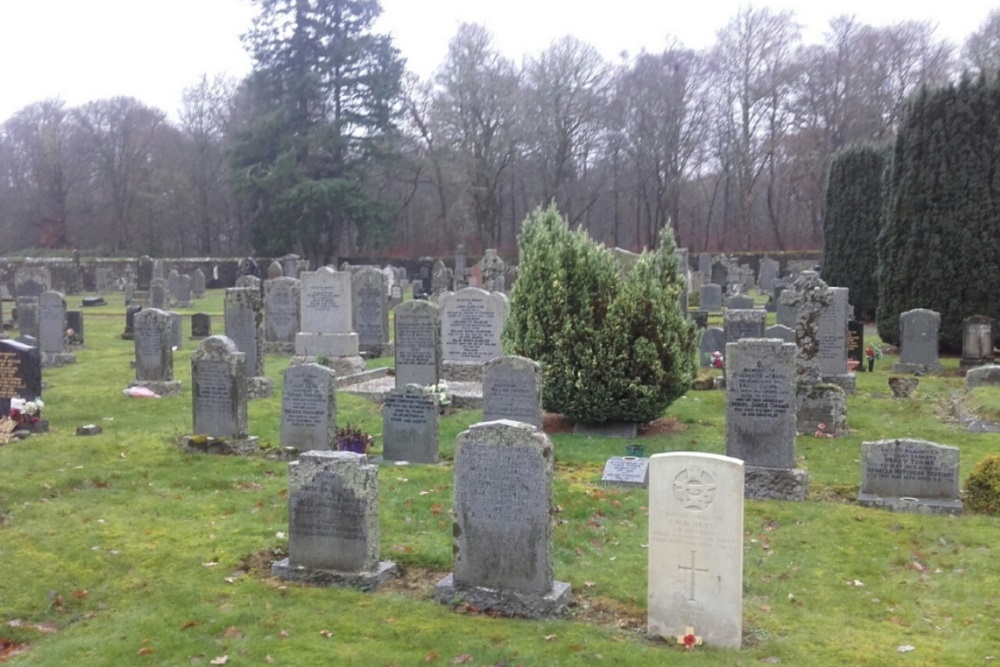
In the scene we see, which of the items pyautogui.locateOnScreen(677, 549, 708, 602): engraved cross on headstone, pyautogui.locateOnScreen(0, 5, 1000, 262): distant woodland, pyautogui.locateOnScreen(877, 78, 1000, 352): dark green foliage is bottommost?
pyautogui.locateOnScreen(677, 549, 708, 602): engraved cross on headstone

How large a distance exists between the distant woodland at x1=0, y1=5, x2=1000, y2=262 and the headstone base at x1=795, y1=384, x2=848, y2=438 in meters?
37.0

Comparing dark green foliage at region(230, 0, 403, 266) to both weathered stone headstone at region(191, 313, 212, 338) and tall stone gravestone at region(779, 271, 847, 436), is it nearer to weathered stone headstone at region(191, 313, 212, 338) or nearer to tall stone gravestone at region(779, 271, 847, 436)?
weathered stone headstone at region(191, 313, 212, 338)

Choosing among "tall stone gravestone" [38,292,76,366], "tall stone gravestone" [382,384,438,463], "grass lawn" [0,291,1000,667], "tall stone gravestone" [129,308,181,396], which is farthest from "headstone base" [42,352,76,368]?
"tall stone gravestone" [382,384,438,463]

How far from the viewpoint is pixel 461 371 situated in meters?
16.8

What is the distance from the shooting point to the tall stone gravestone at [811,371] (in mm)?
12227

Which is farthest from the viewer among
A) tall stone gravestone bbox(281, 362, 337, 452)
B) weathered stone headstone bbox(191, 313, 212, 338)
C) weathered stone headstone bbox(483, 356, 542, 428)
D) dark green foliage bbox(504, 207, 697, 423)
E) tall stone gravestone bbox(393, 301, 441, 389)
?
weathered stone headstone bbox(191, 313, 212, 338)

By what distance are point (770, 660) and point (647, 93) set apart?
50450mm

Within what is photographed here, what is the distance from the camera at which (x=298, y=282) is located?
68.3 feet

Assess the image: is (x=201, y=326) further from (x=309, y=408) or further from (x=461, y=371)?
(x=309, y=408)

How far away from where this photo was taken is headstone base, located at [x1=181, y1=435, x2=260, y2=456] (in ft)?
36.7

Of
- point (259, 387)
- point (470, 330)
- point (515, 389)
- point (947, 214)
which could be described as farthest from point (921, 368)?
point (259, 387)

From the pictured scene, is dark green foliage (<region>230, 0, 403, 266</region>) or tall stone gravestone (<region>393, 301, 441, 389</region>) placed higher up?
dark green foliage (<region>230, 0, 403, 266</region>)

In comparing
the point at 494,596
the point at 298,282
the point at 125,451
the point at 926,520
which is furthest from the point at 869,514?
the point at 298,282

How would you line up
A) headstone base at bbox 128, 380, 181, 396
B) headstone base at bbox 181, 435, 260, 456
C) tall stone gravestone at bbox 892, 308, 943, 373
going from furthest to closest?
tall stone gravestone at bbox 892, 308, 943, 373 < headstone base at bbox 128, 380, 181, 396 < headstone base at bbox 181, 435, 260, 456
